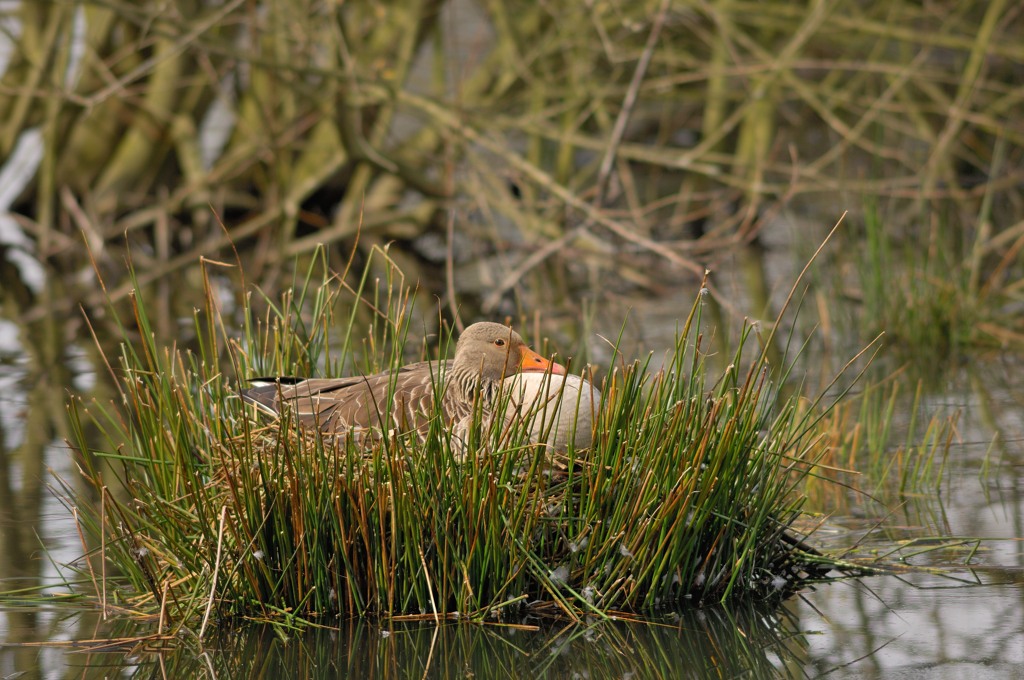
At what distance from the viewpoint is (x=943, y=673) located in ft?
12.6

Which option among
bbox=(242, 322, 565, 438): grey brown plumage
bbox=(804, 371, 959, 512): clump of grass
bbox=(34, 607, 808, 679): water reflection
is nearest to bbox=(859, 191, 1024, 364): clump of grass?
bbox=(804, 371, 959, 512): clump of grass

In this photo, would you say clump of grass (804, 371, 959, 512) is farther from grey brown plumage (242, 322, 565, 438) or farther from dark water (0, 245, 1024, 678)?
grey brown plumage (242, 322, 565, 438)

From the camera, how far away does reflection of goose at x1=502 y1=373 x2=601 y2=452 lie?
14.0ft

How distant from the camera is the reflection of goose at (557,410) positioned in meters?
4.26

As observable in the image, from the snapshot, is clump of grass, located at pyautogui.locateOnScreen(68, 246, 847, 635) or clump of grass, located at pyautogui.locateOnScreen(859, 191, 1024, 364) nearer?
clump of grass, located at pyautogui.locateOnScreen(68, 246, 847, 635)

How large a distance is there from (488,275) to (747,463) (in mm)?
6898

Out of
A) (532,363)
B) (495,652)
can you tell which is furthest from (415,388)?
(495,652)

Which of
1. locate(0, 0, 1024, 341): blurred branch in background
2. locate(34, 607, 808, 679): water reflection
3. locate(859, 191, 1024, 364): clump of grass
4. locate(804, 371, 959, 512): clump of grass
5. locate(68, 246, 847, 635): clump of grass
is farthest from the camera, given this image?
locate(0, 0, 1024, 341): blurred branch in background

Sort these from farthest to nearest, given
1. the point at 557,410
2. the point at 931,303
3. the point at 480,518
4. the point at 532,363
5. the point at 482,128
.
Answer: the point at 482,128 → the point at 931,303 → the point at 532,363 → the point at 557,410 → the point at 480,518

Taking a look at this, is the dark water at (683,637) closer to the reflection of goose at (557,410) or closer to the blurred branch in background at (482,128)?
the reflection of goose at (557,410)

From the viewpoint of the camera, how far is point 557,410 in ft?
14.4

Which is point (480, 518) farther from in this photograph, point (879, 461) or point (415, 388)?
point (879, 461)

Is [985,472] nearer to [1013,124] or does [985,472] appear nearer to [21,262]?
[1013,124]

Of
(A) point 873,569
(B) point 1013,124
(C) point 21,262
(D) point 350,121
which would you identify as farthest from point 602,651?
(C) point 21,262
